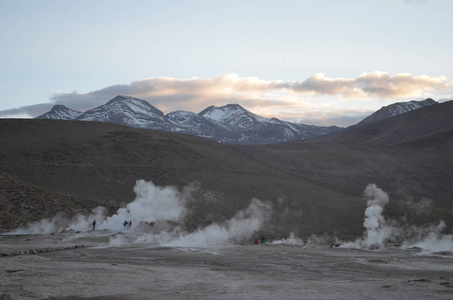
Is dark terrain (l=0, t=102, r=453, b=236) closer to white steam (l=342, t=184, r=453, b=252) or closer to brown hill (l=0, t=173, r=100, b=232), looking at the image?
brown hill (l=0, t=173, r=100, b=232)

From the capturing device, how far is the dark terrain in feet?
231

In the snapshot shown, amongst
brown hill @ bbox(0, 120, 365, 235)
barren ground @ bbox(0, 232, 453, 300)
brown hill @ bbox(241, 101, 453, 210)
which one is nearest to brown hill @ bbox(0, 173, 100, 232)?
brown hill @ bbox(0, 120, 365, 235)

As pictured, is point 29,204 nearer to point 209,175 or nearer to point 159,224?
point 159,224

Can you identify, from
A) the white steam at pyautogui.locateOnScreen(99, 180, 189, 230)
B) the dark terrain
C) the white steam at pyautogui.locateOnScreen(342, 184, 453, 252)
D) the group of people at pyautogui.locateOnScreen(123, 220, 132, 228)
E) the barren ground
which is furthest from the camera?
the dark terrain

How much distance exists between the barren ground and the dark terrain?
945 inches

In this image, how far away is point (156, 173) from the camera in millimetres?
96625

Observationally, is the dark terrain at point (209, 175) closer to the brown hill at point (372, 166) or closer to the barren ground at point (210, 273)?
the brown hill at point (372, 166)

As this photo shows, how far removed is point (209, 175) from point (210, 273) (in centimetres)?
6730

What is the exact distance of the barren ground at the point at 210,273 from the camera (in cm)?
2270

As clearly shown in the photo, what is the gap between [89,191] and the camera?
83562 mm

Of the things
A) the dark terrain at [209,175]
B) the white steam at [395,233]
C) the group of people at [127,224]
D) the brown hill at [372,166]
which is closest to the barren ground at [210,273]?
the white steam at [395,233]

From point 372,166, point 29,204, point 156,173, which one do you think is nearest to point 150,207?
point 29,204

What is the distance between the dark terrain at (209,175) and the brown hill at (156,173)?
187 mm

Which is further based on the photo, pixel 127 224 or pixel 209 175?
pixel 209 175
